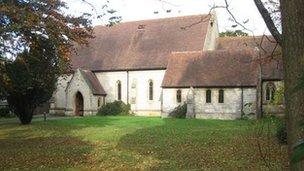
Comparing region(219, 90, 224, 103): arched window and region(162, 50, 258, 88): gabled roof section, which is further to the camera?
region(219, 90, 224, 103): arched window

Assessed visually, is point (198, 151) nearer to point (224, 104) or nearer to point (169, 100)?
point (224, 104)

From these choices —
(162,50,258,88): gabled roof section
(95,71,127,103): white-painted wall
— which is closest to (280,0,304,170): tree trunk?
(162,50,258,88): gabled roof section

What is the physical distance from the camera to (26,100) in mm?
33875

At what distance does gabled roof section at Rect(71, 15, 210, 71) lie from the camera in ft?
162

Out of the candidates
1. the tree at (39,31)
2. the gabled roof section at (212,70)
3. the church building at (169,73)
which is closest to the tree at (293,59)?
the tree at (39,31)

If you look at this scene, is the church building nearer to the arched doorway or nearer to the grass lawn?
the arched doorway

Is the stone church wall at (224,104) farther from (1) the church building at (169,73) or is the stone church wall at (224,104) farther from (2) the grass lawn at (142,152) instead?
(2) the grass lawn at (142,152)

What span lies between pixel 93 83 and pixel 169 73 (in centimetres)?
977

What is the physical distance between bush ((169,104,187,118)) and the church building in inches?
19.7

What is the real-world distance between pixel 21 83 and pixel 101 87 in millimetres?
22550

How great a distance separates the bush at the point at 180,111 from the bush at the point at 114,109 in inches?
270

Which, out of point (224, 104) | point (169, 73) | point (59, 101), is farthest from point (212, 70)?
point (59, 101)

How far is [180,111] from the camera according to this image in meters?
43.1

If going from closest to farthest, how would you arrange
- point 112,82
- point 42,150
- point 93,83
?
point 42,150
point 93,83
point 112,82
